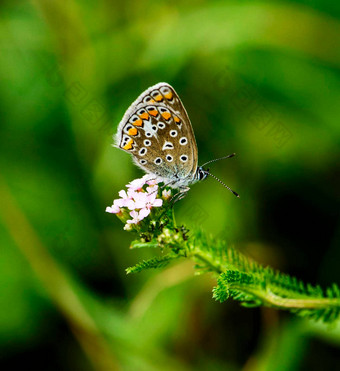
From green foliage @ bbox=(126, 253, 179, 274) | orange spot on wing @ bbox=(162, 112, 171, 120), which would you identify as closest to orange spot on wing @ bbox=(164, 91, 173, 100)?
orange spot on wing @ bbox=(162, 112, 171, 120)

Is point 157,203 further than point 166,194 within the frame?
No

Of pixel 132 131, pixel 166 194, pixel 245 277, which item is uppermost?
pixel 132 131

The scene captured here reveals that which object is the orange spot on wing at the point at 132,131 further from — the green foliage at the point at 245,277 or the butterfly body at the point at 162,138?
the green foliage at the point at 245,277

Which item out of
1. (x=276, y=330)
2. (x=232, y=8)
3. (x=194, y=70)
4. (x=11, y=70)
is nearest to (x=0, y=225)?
(x=11, y=70)

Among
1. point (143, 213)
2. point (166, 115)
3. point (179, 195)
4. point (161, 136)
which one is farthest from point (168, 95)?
point (143, 213)

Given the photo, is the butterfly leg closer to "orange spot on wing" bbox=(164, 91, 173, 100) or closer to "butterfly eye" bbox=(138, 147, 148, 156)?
"butterfly eye" bbox=(138, 147, 148, 156)

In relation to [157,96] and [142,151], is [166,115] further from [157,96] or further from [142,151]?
[142,151]

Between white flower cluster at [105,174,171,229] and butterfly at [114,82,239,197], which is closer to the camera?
white flower cluster at [105,174,171,229]
